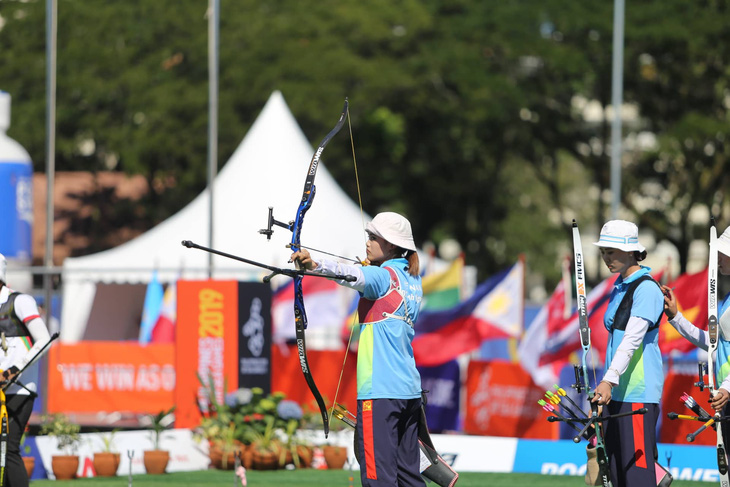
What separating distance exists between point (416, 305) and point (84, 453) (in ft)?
19.9

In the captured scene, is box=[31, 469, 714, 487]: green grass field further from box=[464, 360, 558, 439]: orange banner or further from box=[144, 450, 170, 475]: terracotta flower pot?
box=[464, 360, 558, 439]: orange banner

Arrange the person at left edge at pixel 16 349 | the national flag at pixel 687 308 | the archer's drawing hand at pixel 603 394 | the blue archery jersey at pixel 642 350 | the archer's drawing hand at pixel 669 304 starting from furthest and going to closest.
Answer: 1. the national flag at pixel 687 308
2. the person at left edge at pixel 16 349
3. the archer's drawing hand at pixel 669 304
4. the blue archery jersey at pixel 642 350
5. the archer's drawing hand at pixel 603 394

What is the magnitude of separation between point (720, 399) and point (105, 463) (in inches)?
267

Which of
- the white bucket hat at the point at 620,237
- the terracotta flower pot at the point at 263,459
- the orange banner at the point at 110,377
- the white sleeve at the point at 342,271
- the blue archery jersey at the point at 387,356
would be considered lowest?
the terracotta flower pot at the point at 263,459

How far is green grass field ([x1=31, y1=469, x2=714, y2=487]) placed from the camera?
1222cm

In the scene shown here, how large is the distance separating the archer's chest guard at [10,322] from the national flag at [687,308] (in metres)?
7.55

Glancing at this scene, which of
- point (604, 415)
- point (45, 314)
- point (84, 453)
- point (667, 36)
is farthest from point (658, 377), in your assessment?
point (667, 36)

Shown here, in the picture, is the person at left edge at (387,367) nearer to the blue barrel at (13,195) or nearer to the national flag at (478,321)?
→ the national flag at (478,321)

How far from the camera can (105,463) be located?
1287 centimetres

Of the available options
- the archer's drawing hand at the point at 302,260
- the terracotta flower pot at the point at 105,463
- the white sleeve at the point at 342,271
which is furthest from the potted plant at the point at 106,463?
the archer's drawing hand at the point at 302,260

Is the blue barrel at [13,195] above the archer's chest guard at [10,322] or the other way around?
above

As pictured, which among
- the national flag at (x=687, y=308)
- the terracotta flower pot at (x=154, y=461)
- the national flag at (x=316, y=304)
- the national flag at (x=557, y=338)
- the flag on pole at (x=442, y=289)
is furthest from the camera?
the national flag at (x=316, y=304)

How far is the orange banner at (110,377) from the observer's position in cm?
1891

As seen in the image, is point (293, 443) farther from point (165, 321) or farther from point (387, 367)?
point (165, 321)
